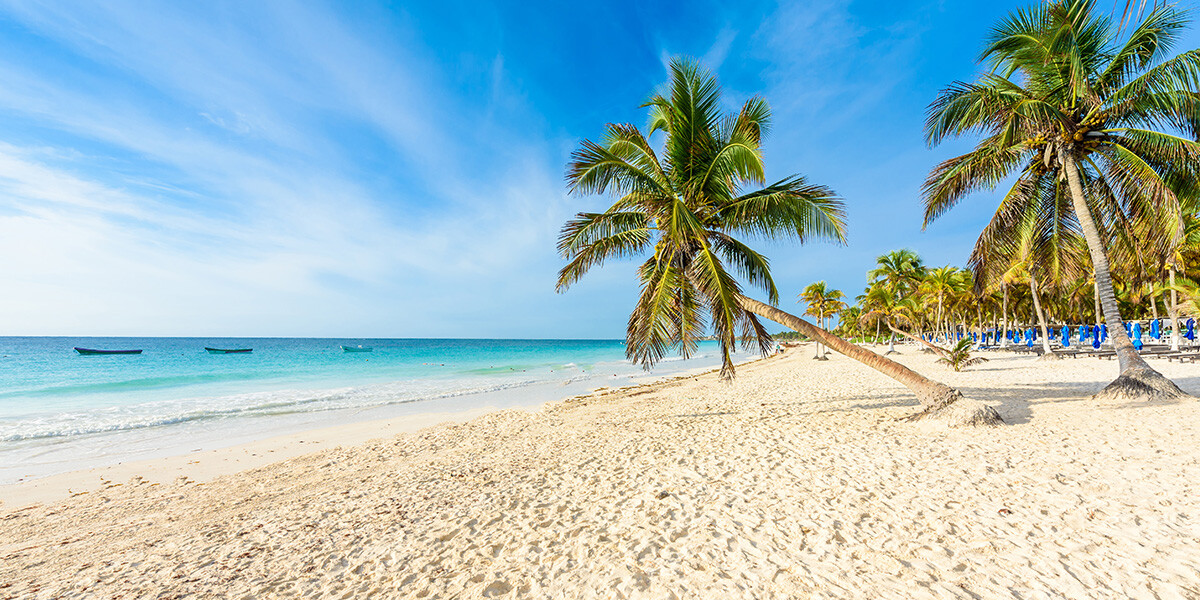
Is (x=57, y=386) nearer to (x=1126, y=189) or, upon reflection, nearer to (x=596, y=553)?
(x=596, y=553)

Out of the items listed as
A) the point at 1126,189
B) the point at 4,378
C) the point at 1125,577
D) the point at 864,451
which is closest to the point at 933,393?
the point at 864,451

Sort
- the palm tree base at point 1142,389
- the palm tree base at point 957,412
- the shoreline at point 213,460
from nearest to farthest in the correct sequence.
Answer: the shoreline at point 213,460 → the palm tree base at point 957,412 → the palm tree base at point 1142,389

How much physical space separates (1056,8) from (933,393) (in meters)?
7.16

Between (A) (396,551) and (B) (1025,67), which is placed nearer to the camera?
(A) (396,551)

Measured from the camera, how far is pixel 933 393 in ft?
22.2

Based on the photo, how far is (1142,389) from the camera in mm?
7273

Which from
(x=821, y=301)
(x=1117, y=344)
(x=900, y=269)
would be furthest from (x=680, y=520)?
(x=900, y=269)

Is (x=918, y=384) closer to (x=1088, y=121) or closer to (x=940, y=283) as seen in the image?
(x=1088, y=121)

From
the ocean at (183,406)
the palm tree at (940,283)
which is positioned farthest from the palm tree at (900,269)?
the ocean at (183,406)

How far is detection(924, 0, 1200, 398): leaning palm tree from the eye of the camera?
7.14 m

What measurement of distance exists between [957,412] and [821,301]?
28110 mm

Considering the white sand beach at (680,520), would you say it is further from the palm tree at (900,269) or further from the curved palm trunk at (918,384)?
the palm tree at (900,269)

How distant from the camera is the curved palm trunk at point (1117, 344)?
23.9 feet

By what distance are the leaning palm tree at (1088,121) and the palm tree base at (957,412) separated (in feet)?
11.2
